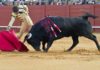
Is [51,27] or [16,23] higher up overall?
[51,27]

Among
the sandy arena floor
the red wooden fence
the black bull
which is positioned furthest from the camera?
the red wooden fence

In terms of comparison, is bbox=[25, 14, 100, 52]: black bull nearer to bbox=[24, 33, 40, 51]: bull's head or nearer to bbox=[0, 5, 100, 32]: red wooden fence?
bbox=[24, 33, 40, 51]: bull's head

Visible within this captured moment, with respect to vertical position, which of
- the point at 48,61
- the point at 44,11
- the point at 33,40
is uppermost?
the point at 48,61

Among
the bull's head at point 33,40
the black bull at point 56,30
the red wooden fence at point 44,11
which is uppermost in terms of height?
the black bull at point 56,30

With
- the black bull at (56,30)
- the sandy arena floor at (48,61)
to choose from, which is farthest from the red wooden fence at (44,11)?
the sandy arena floor at (48,61)

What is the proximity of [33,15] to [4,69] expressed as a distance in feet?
57.1

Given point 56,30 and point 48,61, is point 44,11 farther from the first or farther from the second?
point 48,61

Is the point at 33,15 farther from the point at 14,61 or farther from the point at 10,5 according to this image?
the point at 14,61

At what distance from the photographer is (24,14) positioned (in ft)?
46.5

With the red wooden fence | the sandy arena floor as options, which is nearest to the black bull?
the sandy arena floor

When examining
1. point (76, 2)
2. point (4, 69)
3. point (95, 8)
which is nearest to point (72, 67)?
point (4, 69)

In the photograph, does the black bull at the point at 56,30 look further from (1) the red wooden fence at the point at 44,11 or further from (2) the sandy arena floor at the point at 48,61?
(1) the red wooden fence at the point at 44,11

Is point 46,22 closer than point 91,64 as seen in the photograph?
No

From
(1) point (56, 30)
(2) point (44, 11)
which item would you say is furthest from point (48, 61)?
(2) point (44, 11)
